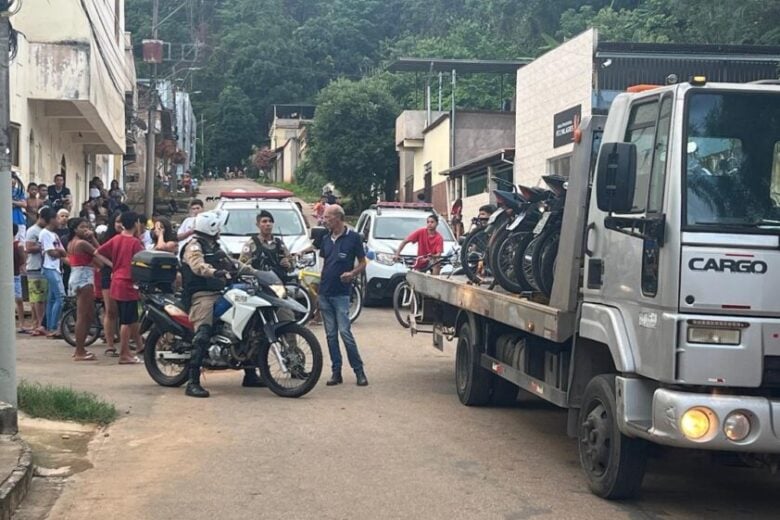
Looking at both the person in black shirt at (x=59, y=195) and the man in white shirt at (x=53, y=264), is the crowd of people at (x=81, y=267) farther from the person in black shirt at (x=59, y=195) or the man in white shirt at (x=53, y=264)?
the person in black shirt at (x=59, y=195)

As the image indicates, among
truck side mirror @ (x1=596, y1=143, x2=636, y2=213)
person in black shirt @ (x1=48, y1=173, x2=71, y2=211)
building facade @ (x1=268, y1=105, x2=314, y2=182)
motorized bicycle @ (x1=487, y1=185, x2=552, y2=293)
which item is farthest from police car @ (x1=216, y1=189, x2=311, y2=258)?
building facade @ (x1=268, y1=105, x2=314, y2=182)

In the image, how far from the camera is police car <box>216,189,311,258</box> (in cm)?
1764

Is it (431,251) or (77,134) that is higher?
(77,134)

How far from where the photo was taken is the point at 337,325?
36.6 ft

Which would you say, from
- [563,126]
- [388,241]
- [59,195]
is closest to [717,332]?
[388,241]


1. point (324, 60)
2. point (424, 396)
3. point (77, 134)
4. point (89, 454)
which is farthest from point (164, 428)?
point (324, 60)

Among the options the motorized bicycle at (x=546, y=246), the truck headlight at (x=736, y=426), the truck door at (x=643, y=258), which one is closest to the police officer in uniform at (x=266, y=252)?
the motorized bicycle at (x=546, y=246)

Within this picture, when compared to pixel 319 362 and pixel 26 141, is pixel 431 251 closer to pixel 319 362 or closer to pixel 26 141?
pixel 319 362

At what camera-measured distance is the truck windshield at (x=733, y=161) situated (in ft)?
19.9

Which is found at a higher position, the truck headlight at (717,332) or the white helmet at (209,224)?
the white helmet at (209,224)

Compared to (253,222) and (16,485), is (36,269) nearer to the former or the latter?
(253,222)

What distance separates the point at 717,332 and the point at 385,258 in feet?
42.4

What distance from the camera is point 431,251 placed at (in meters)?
16.8

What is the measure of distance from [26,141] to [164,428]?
39.3 feet
